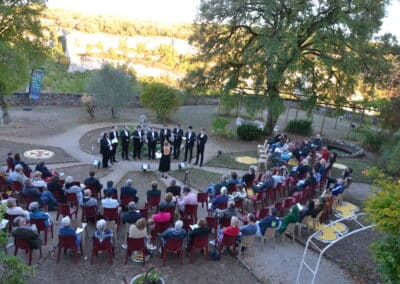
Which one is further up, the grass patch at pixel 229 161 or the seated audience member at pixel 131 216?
the seated audience member at pixel 131 216

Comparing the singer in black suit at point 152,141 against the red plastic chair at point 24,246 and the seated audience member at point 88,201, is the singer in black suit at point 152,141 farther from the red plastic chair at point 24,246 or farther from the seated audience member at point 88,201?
the red plastic chair at point 24,246

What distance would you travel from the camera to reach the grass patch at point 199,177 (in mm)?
15312

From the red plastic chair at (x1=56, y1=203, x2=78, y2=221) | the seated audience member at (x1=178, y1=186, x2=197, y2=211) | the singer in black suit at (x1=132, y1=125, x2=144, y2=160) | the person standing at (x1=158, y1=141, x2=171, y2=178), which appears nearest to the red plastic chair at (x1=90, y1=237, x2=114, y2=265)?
the red plastic chair at (x1=56, y1=203, x2=78, y2=221)

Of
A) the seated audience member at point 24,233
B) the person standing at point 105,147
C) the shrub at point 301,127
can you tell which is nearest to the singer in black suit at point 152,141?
the person standing at point 105,147

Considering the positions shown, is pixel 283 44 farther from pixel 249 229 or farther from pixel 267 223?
pixel 249 229

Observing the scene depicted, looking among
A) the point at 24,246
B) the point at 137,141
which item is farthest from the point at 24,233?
the point at 137,141

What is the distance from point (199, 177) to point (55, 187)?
623cm

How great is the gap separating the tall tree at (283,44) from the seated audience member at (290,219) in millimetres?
10990

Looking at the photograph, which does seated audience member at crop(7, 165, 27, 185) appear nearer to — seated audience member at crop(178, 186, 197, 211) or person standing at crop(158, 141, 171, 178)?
seated audience member at crop(178, 186, 197, 211)

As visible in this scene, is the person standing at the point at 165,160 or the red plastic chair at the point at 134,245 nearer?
the red plastic chair at the point at 134,245

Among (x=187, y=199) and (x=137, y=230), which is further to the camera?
(x=187, y=199)

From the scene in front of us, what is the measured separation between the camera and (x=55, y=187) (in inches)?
456

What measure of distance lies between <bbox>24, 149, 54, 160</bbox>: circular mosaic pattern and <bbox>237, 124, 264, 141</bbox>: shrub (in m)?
10.9

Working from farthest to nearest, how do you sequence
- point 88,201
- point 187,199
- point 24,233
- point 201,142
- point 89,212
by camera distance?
1. point 201,142
2. point 187,199
3. point 89,212
4. point 88,201
5. point 24,233
